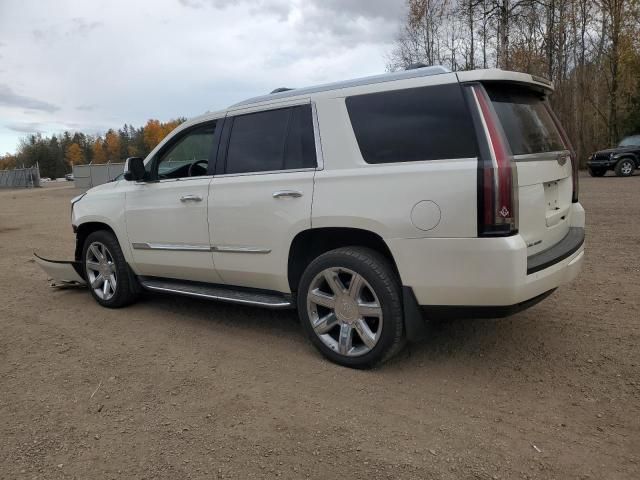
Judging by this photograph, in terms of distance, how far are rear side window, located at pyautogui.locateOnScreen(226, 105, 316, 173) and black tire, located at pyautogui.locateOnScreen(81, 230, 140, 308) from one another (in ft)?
5.61

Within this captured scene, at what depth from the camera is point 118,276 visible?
524cm

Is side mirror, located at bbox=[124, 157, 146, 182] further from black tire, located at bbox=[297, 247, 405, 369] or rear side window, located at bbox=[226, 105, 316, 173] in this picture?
black tire, located at bbox=[297, 247, 405, 369]

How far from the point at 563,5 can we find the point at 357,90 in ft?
88.7

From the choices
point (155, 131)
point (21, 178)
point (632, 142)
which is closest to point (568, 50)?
point (632, 142)

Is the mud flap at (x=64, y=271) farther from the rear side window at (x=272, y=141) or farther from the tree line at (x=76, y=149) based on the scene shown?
the tree line at (x=76, y=149)

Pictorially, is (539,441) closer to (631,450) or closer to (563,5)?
(631,450)

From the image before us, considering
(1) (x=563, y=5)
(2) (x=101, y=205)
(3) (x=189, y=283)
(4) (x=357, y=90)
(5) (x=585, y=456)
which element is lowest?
(5) (x=585, y=456)

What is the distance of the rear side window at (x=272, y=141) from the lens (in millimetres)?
3875

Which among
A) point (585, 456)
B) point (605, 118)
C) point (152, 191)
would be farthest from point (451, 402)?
point (605, 118)

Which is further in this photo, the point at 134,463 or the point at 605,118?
the point at 605,118

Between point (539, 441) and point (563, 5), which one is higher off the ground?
point (563, 5)

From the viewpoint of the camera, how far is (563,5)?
1009 inches

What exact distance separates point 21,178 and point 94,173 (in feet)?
56.2

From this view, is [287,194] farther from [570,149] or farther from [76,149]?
[76,149]
